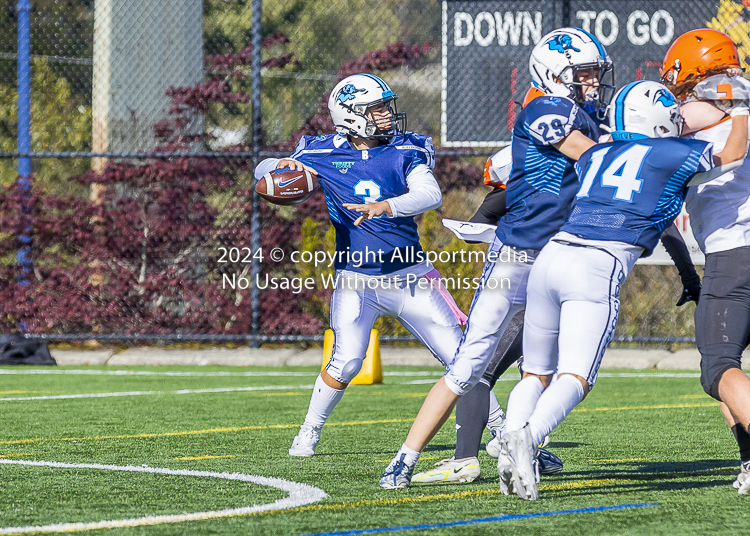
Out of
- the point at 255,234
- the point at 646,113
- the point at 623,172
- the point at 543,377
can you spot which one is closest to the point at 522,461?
the point at 543,377

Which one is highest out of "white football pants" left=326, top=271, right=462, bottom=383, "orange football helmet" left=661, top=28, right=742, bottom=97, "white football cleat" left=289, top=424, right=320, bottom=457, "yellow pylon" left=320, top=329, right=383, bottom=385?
"orange football helmet" left=661, top=28, right=742, bottom=97

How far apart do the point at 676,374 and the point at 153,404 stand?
4.91 m

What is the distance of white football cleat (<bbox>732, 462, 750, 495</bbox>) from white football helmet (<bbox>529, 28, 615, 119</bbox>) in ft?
4.92

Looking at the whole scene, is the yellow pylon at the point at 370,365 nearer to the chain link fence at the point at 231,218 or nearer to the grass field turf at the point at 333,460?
the grass field turf at the point at 333,460

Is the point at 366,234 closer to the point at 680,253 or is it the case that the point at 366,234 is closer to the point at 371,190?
the point at 371,190

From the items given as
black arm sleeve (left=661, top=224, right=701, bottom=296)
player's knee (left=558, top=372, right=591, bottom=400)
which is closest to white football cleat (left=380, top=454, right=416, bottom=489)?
player's knee (left=558, top=372, right=591, bottom=400)

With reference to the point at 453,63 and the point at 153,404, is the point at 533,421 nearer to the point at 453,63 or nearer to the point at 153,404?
the point at 153,404

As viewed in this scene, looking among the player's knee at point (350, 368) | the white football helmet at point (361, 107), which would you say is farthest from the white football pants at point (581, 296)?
the white football helmet at point (361, 107)

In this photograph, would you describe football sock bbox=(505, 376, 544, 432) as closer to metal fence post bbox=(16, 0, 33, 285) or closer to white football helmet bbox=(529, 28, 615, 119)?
white football helmet bbox=(529, 28, 615, 119)

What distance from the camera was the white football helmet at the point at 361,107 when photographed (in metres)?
5.64

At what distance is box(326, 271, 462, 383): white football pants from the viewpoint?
5.32m

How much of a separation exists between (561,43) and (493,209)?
0.97 metres

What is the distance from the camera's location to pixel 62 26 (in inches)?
755

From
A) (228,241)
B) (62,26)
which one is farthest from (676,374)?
(62,26)
